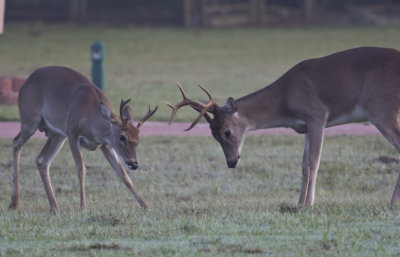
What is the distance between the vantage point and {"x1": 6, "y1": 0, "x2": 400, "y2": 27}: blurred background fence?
118 feet

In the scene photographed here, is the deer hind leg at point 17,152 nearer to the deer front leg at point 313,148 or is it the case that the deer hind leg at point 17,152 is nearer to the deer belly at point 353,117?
the deer front leg at point 313,148

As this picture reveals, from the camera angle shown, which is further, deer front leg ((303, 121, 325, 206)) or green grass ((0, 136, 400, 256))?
deer front leg ((303, 121, 325, 206))

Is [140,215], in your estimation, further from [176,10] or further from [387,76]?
[176,10]

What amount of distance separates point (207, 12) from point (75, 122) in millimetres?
25443

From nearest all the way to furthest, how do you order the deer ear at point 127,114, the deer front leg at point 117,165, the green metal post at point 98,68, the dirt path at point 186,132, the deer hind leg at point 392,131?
the deer hind leg at point 392,131
the deer ear at point 127,114
the deer front leg at point 117,165
the dirt path at point 186,132
the green metal post at point 98,68

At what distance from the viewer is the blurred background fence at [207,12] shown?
3600 centimetres

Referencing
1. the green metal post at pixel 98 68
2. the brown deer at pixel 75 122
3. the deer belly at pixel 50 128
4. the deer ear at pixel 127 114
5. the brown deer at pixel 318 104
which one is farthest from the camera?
the green metal post at pixel 98 68

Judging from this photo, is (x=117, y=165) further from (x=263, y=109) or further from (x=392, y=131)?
(x=392, y=131)

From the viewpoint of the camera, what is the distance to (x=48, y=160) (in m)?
11.5

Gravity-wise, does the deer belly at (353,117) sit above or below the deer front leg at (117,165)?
above

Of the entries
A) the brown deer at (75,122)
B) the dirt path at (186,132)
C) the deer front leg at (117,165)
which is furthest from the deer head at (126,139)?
the dirt path at (186,132)

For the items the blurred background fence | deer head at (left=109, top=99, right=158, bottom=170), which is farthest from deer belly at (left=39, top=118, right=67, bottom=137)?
the blurred background fence

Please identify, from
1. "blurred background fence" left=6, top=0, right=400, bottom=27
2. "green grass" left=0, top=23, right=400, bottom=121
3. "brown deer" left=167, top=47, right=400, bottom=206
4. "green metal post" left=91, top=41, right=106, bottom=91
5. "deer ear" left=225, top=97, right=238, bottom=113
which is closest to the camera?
"brown deer" left=167, top=47, right=400, bottom=206

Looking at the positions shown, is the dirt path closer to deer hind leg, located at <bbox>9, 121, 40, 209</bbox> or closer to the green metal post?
deer hind leg, located at <bbox>9, 121, 40, 209</bbox>
